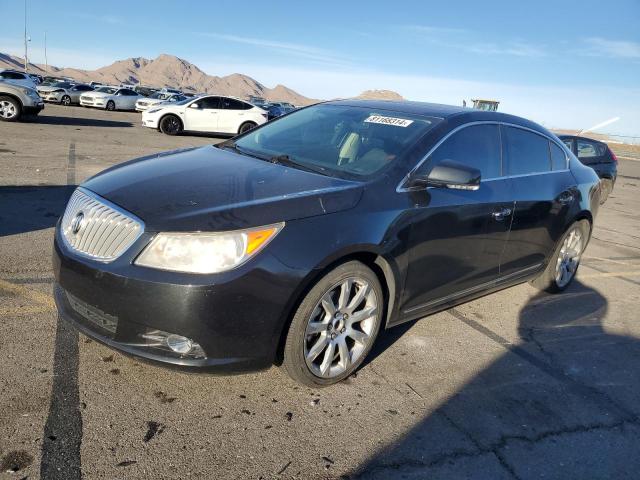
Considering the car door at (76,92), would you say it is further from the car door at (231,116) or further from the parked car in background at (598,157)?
the parked car in background at (598,157)

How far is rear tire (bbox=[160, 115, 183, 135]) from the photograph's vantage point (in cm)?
1806

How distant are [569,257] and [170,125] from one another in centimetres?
1565

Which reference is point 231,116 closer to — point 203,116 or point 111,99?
point 203,116

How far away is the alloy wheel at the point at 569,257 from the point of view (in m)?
5.12

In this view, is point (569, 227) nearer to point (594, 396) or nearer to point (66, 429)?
point (594, 396)

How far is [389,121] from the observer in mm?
3885

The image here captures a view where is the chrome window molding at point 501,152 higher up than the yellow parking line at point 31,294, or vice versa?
the chrome window molding at point 501,152

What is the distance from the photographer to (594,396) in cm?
339

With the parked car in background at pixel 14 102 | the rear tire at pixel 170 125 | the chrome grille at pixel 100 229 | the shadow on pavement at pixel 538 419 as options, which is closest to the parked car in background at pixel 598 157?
the shadow on pavement at pixel 538 419

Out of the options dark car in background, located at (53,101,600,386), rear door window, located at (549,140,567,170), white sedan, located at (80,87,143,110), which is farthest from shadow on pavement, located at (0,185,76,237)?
Result: white sedan, located at (80,87,143,110)

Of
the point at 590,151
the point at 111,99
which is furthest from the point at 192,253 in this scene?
the point at 111,99

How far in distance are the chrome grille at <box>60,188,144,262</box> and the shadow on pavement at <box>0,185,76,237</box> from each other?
2.81 meters

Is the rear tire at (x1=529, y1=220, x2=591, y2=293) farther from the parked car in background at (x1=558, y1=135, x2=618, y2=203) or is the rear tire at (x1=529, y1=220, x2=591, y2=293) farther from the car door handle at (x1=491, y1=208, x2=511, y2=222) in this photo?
the parked car in background at (x1=558, y1=135, x2=618, y2=203)

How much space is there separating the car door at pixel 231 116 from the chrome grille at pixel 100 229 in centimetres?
1627
